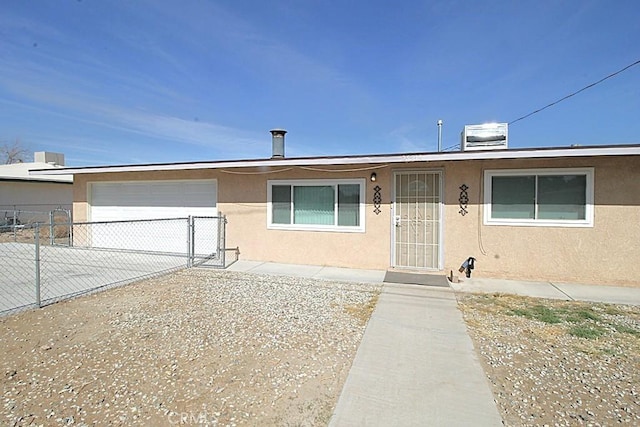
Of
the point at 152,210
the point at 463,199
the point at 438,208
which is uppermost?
the point at 463,199

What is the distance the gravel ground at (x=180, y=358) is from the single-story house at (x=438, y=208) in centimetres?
249

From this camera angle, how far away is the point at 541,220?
672 centimetres

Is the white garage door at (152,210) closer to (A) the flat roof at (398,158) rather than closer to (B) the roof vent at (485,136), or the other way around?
(A) the flat roof at (398,158)

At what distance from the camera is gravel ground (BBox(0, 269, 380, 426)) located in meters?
2.49

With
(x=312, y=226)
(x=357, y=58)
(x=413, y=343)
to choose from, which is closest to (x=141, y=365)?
(x=413, y=343)

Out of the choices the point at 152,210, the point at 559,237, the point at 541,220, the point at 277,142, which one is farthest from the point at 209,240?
the point at 559,237

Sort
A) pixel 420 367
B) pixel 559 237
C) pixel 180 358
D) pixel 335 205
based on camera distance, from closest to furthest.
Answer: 1. pixel 420 367
2. pixel 180 358
3. pixel 559 237
4. pixel 335 205

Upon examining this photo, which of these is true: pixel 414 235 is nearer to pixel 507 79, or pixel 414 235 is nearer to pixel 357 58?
pixel 357 58

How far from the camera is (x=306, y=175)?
Answer: 8227 millimetres

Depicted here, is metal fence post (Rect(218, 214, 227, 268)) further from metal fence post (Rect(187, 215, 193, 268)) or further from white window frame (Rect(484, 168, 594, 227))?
white window frame (Rect(484, 168, 594, 227))

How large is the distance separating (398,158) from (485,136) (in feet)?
7.80

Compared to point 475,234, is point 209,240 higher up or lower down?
lower down

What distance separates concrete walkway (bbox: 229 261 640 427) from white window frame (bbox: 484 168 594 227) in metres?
1.35

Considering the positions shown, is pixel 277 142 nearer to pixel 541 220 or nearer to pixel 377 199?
pixel 377 199
